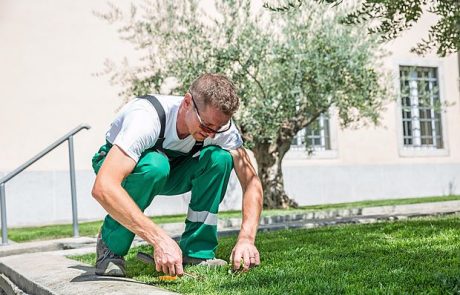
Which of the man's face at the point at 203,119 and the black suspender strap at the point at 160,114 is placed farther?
the black suspender strap at the point at 160,114

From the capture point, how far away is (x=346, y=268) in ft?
12.3

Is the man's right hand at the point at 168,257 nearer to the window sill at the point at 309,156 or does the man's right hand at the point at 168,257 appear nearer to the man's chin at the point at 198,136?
the man's chin at the point at 198,136

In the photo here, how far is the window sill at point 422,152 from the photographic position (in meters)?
18.3

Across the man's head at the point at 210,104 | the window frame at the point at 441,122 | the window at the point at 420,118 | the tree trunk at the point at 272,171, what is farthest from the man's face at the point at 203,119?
the window at the point at 420,118

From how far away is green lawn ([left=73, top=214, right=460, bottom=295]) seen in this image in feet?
10.5

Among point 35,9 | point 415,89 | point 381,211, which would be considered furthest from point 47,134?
point 415,89

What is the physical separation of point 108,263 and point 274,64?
8.60 meters

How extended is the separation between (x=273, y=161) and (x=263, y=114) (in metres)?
1.56

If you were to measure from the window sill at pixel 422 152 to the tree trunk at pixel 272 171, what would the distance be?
18.0ft

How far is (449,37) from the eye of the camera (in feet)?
21.4

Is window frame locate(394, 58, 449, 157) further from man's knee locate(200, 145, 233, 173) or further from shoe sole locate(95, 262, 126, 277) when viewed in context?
shoe sole locate(95, 262, 126, 277)

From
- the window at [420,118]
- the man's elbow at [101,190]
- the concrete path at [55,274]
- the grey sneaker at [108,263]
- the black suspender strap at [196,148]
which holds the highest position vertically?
the window at [420,118]

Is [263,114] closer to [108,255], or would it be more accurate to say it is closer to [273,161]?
[273,161]

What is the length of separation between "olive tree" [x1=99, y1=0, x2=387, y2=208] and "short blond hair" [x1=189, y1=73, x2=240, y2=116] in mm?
8155
